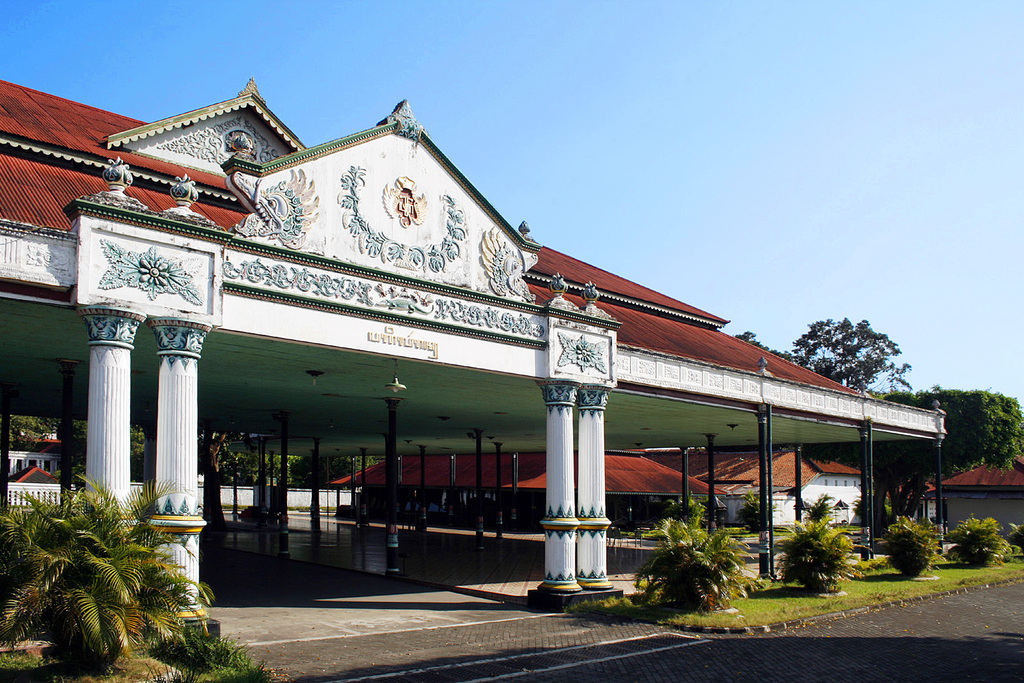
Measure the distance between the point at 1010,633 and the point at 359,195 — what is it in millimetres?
13455

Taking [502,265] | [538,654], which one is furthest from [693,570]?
[502,265]

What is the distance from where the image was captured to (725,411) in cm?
2161

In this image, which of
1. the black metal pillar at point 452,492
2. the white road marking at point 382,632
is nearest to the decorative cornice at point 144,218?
the white road marking at point 382,632

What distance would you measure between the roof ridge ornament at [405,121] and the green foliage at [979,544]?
21967mm

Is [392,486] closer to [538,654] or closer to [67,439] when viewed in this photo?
[67,439]

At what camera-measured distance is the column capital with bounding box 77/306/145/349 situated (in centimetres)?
959

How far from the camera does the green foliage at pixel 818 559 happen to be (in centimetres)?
1773

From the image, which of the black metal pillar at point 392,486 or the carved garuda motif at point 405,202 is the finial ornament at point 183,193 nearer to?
the carved garuda motif at point 405,202

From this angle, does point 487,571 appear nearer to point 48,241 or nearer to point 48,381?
point 48,381

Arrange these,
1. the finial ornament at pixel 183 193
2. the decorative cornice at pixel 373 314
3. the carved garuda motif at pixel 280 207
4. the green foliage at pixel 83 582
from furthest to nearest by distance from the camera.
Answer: the carved garuda motif at pixel 280 207 < the decorative cornice at pixel 373 314 < the finial ornament at pixel 183 193 < the green foliage at pixel 83 582

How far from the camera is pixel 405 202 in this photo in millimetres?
13359

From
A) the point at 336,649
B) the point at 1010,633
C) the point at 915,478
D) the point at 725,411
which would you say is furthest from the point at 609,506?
the point at 336,649

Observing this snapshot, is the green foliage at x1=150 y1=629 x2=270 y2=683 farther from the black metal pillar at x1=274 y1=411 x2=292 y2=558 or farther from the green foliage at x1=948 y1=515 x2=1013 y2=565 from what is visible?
the green foliage at x1=948 y1=515 x2=1013 y2=565

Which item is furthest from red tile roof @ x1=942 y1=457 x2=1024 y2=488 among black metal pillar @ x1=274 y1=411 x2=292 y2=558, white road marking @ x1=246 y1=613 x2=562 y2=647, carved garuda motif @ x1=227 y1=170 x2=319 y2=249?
carved garuda motif @ x1=227 y1=170 x2=319 y2=249
